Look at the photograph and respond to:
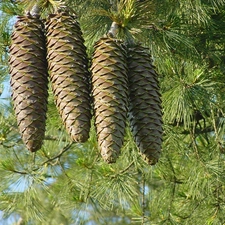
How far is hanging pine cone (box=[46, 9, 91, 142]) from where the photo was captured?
3.40 feet

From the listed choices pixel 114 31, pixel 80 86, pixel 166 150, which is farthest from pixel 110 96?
pixel 166 150

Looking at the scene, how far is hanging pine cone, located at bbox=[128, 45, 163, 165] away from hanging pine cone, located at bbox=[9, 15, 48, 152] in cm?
17

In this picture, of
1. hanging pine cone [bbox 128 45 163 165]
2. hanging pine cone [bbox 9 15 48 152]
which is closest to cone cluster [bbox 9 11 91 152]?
hanging pine cone [bbox 9 15 48 152]

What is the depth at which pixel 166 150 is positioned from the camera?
2.54m

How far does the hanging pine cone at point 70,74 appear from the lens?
40.8 inches

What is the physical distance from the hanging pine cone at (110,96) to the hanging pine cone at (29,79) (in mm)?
95

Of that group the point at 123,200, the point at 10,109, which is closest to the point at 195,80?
the point at 123,200

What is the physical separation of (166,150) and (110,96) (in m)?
1.49

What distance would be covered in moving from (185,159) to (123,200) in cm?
41

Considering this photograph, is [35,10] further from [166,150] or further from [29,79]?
[166,150]

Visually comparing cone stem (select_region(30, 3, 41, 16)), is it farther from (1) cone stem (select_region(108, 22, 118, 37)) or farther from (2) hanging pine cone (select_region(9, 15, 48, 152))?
(1) cone stem (select_region(108, 22, 118, 37))

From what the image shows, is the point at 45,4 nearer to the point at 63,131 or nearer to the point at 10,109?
the point at 63,131

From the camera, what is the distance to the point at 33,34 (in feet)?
3.77

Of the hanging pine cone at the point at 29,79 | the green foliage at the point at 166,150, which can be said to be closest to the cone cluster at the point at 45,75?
the hanging pine cone at the point at 29,79
